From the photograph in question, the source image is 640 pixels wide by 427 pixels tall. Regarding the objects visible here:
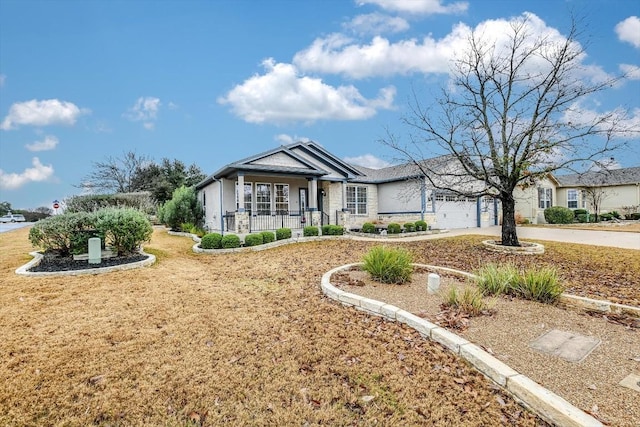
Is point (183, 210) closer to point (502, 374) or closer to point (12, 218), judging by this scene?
point (502, 374)

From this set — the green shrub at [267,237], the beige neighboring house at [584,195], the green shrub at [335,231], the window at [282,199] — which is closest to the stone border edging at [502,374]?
the green shrub at [267,237]

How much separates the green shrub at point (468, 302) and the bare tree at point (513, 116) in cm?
692

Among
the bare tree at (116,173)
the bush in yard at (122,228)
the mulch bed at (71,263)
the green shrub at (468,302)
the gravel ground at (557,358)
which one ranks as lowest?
the gravel ground at (557,358)

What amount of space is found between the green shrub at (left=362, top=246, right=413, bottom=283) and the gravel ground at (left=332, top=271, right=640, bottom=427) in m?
0.46

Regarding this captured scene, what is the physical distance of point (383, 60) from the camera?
1327 cm

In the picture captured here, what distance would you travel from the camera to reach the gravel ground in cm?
270

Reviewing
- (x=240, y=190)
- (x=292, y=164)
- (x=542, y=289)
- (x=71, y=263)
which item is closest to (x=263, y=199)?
(x=292, y=164)

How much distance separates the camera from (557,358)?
11.1ft

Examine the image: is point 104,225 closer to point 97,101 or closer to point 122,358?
point 122,358

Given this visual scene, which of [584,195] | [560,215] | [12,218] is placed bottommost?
[560,215]

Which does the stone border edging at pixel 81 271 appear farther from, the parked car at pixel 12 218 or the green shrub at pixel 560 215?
the parked car at pixel 12 218

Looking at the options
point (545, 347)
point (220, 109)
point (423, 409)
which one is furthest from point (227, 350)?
point (220, 109)

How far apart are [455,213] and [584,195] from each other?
15.9m

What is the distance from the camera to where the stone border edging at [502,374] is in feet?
8.23
